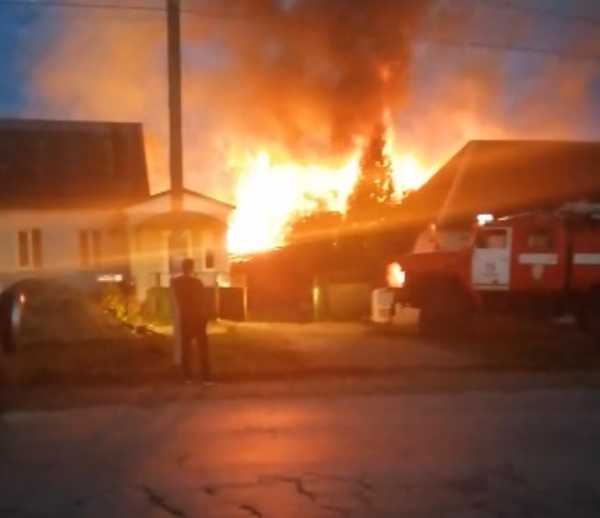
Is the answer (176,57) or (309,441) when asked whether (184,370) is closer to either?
(309,441)

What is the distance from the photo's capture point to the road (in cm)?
648

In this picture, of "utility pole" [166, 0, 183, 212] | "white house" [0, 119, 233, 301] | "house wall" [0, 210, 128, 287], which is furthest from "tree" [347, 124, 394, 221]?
"utility pole" [166, 0, 183, 212]

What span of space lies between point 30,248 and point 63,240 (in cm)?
92

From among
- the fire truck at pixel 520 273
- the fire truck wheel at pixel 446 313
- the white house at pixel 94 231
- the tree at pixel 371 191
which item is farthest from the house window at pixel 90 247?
the fire truck wheel at pixel 446 313

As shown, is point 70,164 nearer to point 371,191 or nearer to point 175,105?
point 371,191

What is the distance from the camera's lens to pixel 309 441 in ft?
27.8

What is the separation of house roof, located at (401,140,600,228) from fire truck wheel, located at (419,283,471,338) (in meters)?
8.32

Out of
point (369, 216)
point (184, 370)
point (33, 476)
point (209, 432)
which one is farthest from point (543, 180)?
point (33, 476)

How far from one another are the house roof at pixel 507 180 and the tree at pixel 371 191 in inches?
28.3

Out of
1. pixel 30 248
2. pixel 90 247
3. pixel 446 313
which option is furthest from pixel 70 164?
pixel 446 313

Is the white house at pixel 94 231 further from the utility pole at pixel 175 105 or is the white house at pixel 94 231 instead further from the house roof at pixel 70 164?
the utility pole at pixel 175 105

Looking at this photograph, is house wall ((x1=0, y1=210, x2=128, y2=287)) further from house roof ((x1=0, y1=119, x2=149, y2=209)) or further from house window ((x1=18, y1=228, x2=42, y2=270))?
house roof ((x1=0, y1=119, x2=149, y2=209))

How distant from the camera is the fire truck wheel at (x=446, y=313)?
57.8ft

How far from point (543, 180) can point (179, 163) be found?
52.4 ft
